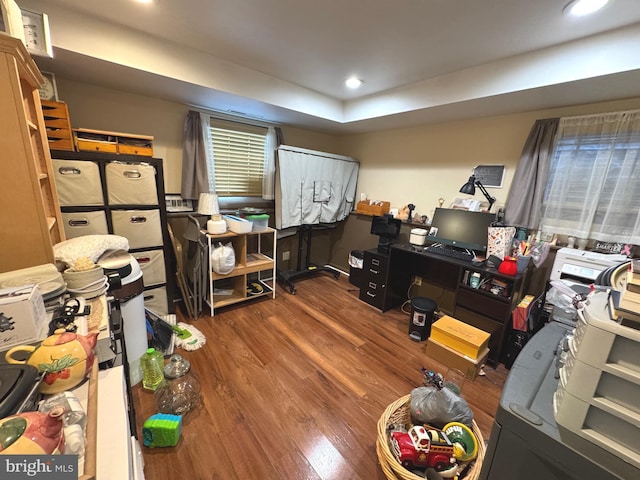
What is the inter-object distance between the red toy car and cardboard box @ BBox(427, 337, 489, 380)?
0.97 metres

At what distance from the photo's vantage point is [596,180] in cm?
201

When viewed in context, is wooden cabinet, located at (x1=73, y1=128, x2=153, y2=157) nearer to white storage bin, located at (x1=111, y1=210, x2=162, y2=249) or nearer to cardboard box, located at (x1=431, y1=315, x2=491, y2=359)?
white storage bin, located at (x1=111, y1=210, x2=162, y2=249)

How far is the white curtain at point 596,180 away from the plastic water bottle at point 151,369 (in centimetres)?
327

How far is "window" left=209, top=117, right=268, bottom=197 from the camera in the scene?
9.73 feet

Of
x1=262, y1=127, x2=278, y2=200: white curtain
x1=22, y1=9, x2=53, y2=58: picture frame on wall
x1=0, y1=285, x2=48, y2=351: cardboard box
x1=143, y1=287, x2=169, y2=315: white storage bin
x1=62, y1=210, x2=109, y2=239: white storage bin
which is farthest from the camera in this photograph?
x1=262, y1=127, x2=278, y2=200: white curtain

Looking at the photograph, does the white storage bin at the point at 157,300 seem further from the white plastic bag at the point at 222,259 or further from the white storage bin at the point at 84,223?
the white storage bin at the point at 84,223

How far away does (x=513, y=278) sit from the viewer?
1.99 m

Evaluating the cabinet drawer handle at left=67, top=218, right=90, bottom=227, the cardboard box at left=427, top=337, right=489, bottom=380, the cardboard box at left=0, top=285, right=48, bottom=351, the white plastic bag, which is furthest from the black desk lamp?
the cabinet drawer handle at left=67, top=218, right=90, bottom=227

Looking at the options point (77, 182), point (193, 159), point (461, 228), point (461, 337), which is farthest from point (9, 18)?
point (461, 228)

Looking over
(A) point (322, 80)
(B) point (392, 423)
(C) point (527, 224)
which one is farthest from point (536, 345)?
(A) point (322, 80)

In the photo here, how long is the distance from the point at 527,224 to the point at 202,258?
3.06 metres

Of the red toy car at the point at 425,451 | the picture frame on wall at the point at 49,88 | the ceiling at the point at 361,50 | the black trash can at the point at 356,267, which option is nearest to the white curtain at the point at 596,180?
the ceiling at the point at 361,50

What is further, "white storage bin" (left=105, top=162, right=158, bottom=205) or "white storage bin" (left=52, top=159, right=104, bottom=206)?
"white storage bin" (left=105, top=162, right=158, bottom=205)

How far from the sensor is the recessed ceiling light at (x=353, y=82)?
8.06ft
